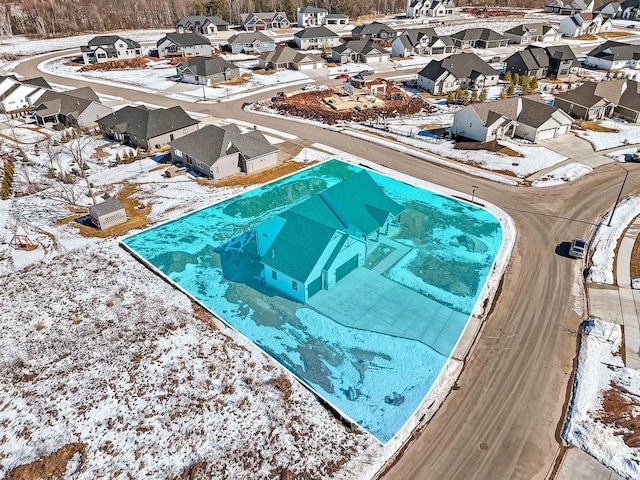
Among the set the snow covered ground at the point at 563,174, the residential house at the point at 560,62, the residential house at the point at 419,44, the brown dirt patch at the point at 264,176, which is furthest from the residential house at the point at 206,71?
the residential house at the point at 560,62

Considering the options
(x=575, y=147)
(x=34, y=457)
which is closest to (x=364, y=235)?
(x=34, y=457)

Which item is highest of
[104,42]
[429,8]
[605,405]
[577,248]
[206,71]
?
[429,8]

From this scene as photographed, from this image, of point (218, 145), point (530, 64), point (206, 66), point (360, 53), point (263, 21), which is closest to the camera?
point (218, 145)

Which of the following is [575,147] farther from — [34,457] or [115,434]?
[34,457]

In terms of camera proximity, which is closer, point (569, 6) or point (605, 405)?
point (605, 405)

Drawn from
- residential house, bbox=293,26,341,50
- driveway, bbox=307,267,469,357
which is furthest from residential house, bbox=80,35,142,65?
driveway, bbox=307,267,469,357

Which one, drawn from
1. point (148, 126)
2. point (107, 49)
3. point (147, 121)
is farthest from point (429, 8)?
point (148, 126)

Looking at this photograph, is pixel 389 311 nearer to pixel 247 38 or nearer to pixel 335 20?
pixel 247 38

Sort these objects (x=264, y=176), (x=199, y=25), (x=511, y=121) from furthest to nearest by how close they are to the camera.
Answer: (x=199, y=25) → (x=511, y=121) → (x=264, y=176)

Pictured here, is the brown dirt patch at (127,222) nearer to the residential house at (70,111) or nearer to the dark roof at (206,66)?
the residential house at (70,111)
